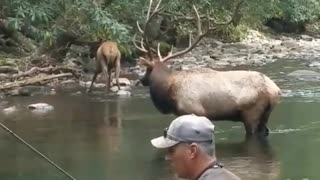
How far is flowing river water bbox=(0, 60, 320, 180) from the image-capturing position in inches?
409

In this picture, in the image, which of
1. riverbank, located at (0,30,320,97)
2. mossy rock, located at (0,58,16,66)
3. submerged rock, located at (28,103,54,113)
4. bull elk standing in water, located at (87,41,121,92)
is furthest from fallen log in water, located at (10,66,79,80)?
submerged rock, located at (28,103,54,113)

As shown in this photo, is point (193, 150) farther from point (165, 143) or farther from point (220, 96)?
point (220, 96)

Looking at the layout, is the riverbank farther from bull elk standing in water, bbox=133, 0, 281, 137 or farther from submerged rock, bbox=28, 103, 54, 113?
bull elk standing in water, bbox=133, 0, 281, 137

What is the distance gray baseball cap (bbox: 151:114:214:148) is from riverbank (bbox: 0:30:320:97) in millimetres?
15607

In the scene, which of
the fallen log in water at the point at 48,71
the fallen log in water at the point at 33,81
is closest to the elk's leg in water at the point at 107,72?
the fallen log in water at the point at 33,81

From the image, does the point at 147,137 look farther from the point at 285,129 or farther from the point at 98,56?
the point at 98,56

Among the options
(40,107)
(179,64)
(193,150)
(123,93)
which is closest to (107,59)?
(123,93)

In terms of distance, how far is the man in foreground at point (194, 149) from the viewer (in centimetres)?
341

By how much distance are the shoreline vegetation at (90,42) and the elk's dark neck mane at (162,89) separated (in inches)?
30.4

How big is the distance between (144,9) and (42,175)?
287 inches

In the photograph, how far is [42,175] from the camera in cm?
1020

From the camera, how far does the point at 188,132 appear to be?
3.44 meters

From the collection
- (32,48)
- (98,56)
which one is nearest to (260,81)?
(98,56)

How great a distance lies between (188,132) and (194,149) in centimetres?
8
